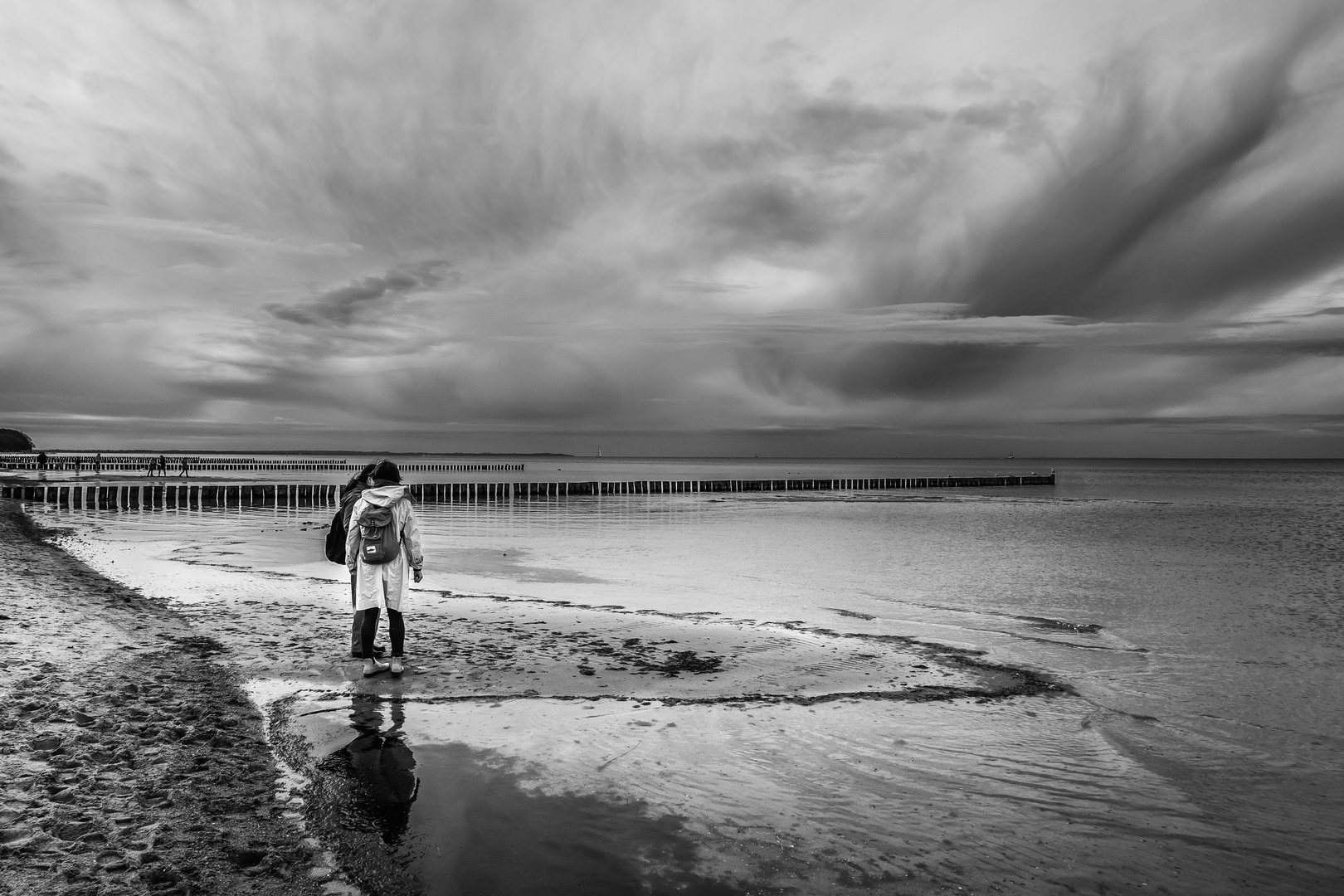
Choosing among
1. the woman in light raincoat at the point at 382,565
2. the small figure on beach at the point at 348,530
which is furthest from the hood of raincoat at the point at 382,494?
the small figure on beach at the point at 348,530

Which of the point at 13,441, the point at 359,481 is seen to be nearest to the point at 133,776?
the point at 359,481

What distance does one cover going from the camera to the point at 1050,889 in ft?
14.0

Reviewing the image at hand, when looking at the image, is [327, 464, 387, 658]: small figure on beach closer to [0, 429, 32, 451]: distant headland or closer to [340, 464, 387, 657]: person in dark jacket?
[340, 464, 387, 657]: person in dark jacket

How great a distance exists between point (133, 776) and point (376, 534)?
9.59 ft

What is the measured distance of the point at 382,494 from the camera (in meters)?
7.75

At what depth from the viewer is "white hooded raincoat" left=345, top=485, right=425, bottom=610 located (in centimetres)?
775

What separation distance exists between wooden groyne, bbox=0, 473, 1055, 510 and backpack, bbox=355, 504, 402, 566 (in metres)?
27.4

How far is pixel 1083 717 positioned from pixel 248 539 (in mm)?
24222

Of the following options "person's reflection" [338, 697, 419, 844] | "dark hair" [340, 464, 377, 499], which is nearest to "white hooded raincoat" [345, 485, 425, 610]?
"dark hair" [340, 464, 377, 499]

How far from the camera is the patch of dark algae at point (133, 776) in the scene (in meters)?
3.96

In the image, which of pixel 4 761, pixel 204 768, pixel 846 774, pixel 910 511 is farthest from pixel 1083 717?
pixel 910 511

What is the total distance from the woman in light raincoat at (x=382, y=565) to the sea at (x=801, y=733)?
15.2 inches

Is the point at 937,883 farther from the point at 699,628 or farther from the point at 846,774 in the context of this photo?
the point at 699,628

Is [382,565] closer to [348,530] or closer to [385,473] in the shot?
[348,530]
